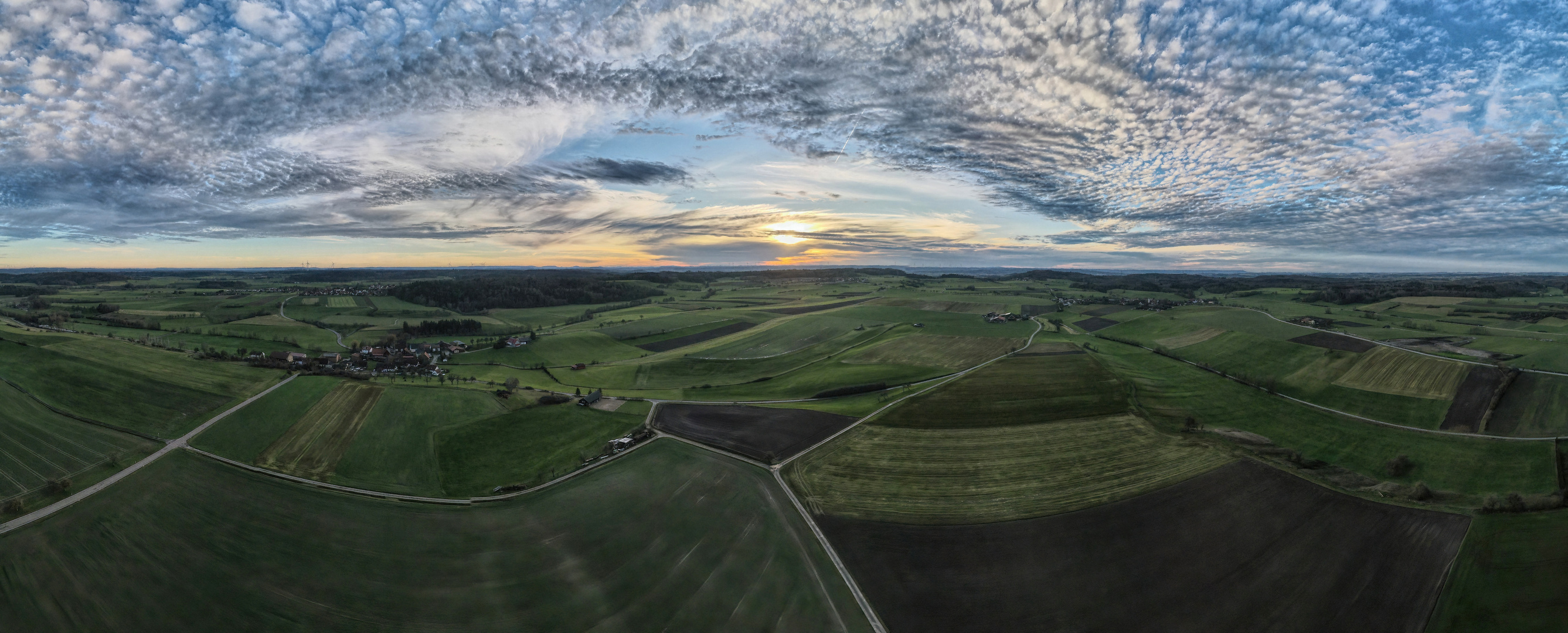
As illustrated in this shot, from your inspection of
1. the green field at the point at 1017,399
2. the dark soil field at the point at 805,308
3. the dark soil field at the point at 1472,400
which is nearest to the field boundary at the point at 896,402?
the green field at the point at 1017,399

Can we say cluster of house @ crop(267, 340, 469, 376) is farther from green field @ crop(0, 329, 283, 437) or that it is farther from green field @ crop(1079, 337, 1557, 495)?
green field @ crop(1079, 337, 1557, 495)

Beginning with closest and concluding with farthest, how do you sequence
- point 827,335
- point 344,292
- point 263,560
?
point 263,560
point 827,335
point 344,292

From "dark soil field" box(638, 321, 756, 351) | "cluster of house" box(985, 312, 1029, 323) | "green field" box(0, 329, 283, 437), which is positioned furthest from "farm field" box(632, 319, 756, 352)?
"green field" box(0, 329, 283, 437)

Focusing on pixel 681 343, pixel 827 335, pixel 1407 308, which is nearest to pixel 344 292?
pixel 681 343

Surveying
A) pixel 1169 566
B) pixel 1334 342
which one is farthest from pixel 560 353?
pixel 1334 342

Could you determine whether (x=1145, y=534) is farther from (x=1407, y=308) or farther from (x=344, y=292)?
(x=344, y=292)

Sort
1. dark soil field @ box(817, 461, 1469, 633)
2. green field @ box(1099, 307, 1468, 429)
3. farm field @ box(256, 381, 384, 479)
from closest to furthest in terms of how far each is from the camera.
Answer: dark soil field @ box(817, 461, 1469, 633)
farm field @ box(256, 381, 384, 479)
green field @ box(1099, 307, 1468, 429)
